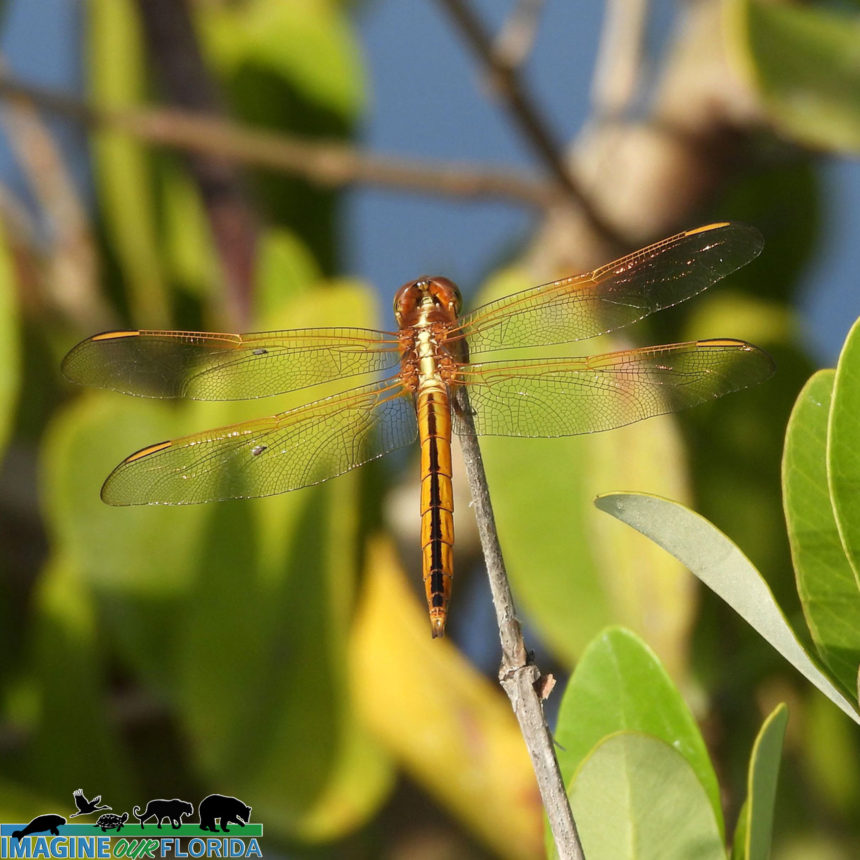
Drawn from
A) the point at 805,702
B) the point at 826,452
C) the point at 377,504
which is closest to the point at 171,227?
the point at 377,504

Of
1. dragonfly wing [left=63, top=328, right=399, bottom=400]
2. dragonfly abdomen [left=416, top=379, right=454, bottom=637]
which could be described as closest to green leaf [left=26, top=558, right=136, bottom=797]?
dragonfly wing [left=63, top=328, right=399, bottom=400]

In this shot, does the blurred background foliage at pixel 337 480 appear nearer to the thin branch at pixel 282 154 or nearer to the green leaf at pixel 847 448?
the thin branch at pixel 282 154

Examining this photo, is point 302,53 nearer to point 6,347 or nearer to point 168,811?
point 6,347

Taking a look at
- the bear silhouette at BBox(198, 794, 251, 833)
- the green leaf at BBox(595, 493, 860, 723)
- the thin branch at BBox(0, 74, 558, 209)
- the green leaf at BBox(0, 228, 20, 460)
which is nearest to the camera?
the green leaf at BBox(595, 493, 860, 723)

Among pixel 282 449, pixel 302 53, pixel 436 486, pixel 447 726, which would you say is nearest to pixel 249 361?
pixel 282 449

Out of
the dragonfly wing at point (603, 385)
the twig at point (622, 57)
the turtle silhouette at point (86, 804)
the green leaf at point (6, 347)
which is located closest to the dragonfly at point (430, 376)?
the dragonfly wing at point (603, 385)

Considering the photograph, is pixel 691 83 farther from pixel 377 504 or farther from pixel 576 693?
pixel 576 693

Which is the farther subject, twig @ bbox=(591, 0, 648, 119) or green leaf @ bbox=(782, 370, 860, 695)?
twig @ bbox=(591, 0, 648, 119)

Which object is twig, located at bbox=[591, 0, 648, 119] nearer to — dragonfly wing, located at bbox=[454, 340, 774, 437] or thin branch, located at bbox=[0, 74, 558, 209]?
thin branch, located at bbox=[0, 74, 558, 209]
